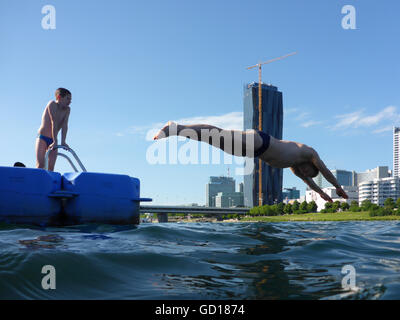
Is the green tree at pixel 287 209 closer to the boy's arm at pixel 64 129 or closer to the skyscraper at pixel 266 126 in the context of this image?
the skyscraper at pixel 266 126

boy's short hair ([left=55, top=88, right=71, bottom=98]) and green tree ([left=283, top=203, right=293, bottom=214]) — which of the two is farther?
green tree ([left=283, top=203, right=293, bottom=214])

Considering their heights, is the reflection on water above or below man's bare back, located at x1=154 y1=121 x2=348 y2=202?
below

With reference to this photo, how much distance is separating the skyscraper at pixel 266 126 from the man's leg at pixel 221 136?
145115mm

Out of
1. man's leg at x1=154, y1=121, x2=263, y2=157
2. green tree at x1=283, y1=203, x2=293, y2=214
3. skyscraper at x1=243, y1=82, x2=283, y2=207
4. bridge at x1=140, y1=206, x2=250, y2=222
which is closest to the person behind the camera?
man's leg at x1=154, y1=121, x2=263, y2=157

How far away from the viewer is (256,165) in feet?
508

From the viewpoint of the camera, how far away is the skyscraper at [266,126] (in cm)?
15775

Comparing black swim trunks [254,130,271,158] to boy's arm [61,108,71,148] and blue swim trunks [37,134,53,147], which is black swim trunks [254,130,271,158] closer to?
boy's arm [61,108,71,148]

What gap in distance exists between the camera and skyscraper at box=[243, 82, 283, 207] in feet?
518

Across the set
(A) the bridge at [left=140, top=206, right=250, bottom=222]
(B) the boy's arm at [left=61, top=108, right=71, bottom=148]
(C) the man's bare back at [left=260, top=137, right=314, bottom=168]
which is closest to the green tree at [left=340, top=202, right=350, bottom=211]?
(A) the bridge at [left=140, top=206, right=250, bottom=222]

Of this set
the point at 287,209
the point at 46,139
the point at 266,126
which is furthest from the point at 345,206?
the point at 46,139

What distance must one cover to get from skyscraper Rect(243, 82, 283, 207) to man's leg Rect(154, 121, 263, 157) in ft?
476

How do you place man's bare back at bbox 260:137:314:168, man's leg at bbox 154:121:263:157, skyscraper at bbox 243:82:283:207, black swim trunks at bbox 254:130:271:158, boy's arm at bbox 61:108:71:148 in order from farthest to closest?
1. skyscraper at bbox 243:82:283:207
2. boy's arm at bbox 61:108:71:148
3. man's bare back at bbox 260:137:314:168
4. black swim trunks at bbox 254:130:271:158
5. man's leg at bbox 154:121:263:157

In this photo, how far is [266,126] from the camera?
16712 centimetres

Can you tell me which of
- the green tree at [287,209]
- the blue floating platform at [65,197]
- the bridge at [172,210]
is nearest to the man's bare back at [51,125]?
the blue floating platform at [65,197]
